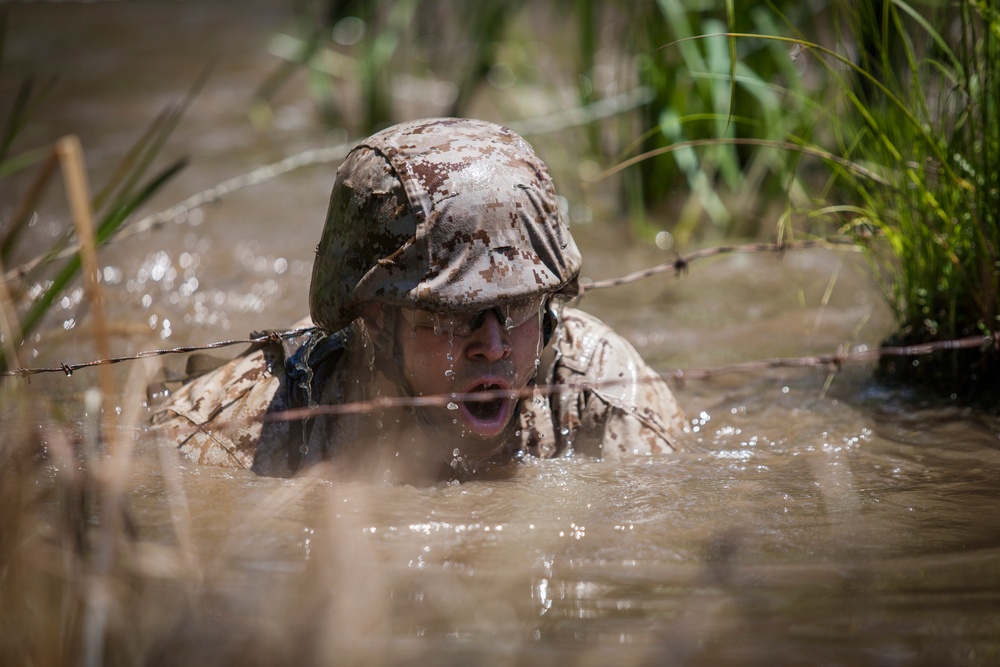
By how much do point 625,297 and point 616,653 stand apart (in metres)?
3.16

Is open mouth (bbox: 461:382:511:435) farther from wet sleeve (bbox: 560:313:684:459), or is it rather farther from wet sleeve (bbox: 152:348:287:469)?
wet sleeve (bbox: 152:348:287:469)

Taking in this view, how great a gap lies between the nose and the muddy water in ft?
1.35

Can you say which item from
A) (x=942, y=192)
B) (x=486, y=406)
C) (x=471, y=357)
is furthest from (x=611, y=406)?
(x=942, y=192)

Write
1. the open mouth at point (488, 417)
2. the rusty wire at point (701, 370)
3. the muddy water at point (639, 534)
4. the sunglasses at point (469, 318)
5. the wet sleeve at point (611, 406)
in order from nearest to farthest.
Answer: the muddy water at point (639, 534) → the rusty wire at point (701, 370) → the sunglasses at point (469, 318) → the open mouth at point (488, 417) → the wet sleeve at point (611, 406)

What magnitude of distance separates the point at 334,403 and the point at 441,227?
0.74 metres

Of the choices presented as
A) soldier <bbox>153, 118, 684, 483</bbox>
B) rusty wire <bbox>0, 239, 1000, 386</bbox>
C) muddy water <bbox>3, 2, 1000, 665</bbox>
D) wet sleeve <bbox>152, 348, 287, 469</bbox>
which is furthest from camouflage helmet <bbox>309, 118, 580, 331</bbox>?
muddy water <bbox>3, 2, 1000, 665</bbox>

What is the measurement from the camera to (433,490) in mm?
2809

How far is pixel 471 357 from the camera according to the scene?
263 centimetres

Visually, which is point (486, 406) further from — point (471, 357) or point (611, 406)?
point (611, 406)

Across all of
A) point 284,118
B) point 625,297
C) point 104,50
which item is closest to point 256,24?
point 104,50

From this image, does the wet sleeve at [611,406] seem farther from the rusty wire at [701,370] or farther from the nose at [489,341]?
the nose at [489,341]

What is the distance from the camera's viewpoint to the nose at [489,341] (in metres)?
2.58

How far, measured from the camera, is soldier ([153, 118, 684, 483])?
2541 mm

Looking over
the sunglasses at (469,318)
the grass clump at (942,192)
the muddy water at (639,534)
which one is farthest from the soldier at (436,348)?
the grass clump at (942,192)
